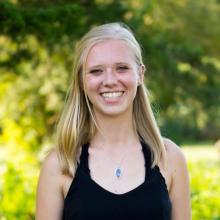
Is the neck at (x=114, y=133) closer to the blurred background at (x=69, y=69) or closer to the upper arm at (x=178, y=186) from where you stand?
the upper arm at (x=178, y=186)

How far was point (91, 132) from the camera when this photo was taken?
347 centimetres

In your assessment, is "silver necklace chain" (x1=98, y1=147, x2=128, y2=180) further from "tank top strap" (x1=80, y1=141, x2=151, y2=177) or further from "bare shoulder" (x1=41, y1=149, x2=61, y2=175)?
"bare shoulder" (x1=41, y1=149, x2=61, y2=175)

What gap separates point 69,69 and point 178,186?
7.54 metres

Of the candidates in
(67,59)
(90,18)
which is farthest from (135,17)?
(67,59)

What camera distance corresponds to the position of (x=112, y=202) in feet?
10.5

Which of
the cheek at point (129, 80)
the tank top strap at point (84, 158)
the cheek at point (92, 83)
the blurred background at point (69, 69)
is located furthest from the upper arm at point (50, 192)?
the blurred background at point (69, 69)

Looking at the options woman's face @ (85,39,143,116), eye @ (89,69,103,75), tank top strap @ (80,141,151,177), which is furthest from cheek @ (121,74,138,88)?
tank top strap @ (80,141,151,177)

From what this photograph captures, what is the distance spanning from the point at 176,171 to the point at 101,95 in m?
0.53

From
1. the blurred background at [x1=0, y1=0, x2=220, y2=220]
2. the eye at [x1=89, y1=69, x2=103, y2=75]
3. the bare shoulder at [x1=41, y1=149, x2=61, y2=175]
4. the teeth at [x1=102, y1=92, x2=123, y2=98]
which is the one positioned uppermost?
the blurred background at [x1=0, y1=0, x2=220, y2=220]

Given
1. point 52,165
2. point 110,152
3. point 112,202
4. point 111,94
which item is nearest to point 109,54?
point 111,94

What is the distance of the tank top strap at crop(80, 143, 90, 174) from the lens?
3314 mm

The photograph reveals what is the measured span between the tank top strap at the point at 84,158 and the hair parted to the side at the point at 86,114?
3 cm

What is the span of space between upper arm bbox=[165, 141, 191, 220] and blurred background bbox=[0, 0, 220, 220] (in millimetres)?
715

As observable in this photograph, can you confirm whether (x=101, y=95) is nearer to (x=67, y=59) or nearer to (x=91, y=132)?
(x=91, y=132)
